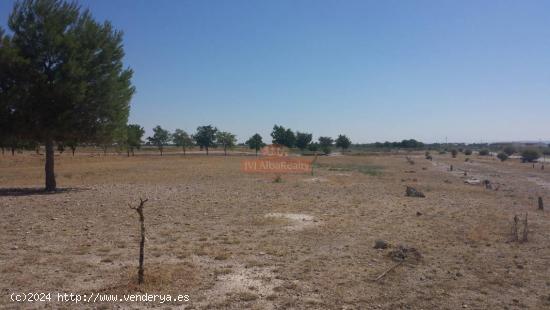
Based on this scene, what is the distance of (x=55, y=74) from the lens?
17984 mm

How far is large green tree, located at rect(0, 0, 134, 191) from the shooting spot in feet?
58.0

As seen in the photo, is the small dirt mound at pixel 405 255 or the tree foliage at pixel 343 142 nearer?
the small dirt mound at pixel 405 255

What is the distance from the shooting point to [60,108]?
1819cm

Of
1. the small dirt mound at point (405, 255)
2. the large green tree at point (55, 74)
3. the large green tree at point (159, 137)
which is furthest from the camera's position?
the large green tree at point (159, 137)

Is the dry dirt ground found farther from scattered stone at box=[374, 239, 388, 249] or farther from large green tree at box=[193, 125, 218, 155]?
large green tree at box=[193, 125, 218, 155]

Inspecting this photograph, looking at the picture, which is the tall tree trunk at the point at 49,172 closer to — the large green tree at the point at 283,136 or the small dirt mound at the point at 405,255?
the small dirt mound at the point at 405,255

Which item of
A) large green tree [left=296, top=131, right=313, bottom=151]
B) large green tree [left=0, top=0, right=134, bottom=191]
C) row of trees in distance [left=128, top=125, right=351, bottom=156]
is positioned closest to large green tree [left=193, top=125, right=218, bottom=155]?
row of trees in distance [left=128, top=125, right=351, bottom=156]

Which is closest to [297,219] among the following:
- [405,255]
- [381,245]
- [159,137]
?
[381,245]

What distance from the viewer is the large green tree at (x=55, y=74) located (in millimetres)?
17672

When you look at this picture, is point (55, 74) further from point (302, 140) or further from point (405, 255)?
point (302, 140)

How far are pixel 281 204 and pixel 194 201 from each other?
3494 millimetres

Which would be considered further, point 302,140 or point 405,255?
point 302,140

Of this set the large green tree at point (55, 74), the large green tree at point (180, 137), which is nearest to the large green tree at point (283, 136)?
the large green tree at point (180, 137)

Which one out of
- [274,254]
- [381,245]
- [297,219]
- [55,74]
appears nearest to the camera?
[274,254]
